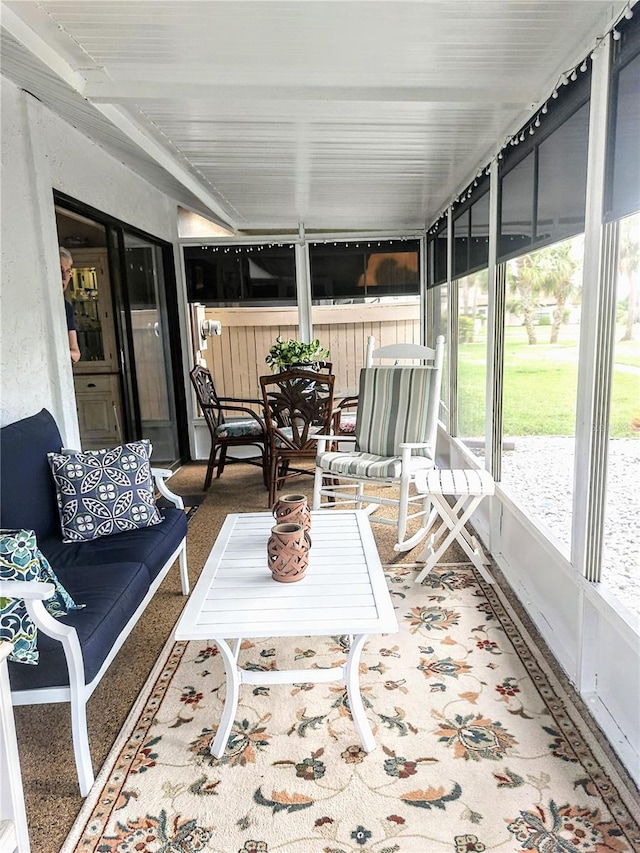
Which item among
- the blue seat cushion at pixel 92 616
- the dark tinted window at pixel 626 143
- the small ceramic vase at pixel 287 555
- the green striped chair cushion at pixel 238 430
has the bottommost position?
the blue seat cushion at pixel 92 616

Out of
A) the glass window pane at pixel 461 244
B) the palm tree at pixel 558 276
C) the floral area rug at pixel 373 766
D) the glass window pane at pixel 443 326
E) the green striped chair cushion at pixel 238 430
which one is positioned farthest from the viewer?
the glass window pane at pixel 443 326

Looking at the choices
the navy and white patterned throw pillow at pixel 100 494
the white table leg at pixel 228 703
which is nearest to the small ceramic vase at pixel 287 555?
the white table leg at pixel 228 703

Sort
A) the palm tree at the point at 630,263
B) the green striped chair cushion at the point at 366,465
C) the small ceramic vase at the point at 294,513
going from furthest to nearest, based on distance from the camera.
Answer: the green striped chair cushion at the point at 366,465, the small ceramic vase at the point at 294,513, the palm tree at the point at 630,263

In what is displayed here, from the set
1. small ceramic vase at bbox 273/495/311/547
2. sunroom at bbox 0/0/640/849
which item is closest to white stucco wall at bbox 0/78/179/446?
sunroom at bbox 0/0/640/849

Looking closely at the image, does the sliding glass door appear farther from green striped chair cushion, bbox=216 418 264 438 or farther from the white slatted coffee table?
the white slatted coffee table

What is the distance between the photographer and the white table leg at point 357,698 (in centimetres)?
170

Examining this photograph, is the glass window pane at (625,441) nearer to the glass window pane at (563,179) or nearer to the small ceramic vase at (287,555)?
the glass window pane at (563,179)

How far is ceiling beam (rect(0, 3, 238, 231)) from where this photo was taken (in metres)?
1.86

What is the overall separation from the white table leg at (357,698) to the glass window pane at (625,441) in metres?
0.85

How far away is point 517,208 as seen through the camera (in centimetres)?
261

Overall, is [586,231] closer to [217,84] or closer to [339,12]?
[339,12]

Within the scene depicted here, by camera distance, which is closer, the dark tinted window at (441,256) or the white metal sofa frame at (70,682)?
the white metal sofa frame at (70,682)

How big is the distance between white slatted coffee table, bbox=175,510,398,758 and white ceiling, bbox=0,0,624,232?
179 centimetres

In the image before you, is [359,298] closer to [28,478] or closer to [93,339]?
[93,339]
